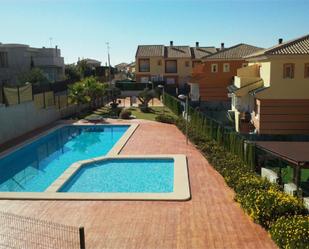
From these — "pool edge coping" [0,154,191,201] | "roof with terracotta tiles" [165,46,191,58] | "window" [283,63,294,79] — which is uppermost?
"roof with terracotta tiles" [165,46,191,58]

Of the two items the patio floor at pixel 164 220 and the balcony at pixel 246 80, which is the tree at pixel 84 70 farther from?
the patio floor at pixel 164 220

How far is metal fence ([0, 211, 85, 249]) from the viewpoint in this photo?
36.0ft

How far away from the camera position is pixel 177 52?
70188 mm

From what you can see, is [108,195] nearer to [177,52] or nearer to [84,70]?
[177,52]

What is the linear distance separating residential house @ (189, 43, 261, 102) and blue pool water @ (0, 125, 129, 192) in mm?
16746

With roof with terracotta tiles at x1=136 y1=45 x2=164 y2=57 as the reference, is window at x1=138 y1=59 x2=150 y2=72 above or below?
below

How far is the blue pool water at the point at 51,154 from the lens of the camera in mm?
19578

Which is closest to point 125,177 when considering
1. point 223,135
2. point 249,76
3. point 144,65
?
point 223,135

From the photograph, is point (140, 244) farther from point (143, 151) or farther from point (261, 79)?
point (261, 79)

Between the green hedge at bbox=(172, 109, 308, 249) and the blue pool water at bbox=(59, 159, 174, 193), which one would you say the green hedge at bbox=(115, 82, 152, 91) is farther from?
the blue pool water at bbox=(59, 159, 174, 193)

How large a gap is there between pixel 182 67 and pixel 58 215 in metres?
57.8

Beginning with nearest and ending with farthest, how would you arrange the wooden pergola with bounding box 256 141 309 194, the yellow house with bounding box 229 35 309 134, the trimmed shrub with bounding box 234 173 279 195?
the wooden pergola with bounding box 256 141 309 194 < the trimmed shrub with bounding box 234 173 279 195 < the yellow house with bounding box 229 35 309 134

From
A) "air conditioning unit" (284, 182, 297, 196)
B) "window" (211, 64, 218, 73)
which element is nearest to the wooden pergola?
"air conditioning unit" (284, 182, 297, 196)

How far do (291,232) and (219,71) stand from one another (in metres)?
37.6
